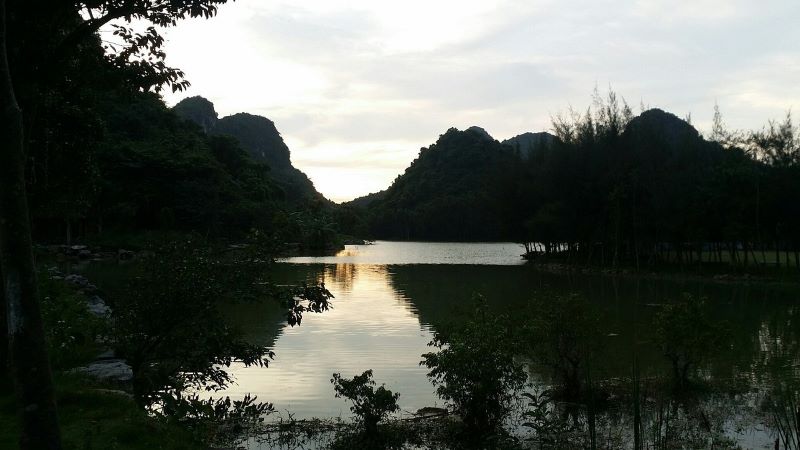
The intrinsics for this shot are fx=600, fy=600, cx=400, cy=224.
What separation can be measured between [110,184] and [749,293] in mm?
51563

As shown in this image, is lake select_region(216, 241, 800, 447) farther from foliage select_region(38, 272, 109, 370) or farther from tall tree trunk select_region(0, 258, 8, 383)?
tall tree trunk select_region(0, 258, 8, 383)

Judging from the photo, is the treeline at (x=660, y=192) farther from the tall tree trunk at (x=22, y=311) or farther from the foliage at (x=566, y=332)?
the tall tree trunk at (x=22, y=311)

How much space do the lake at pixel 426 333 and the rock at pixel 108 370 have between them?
2009 mm

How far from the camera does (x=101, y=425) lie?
6590mm

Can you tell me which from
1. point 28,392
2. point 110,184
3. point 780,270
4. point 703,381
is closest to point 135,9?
point 28,392

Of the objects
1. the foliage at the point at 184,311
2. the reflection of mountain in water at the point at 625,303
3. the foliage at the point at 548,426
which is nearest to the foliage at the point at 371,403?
the foliage at the point at 184,311

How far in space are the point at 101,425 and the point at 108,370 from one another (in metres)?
3.68

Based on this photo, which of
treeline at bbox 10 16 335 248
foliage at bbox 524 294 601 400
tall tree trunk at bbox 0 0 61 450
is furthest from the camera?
treeline at bbox 10 16 335 248

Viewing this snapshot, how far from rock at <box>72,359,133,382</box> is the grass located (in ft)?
5.39

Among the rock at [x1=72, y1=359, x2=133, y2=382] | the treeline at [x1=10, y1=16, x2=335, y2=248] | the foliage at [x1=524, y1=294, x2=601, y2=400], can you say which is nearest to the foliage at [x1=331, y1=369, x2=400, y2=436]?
the foliage at [x1=524, y1=294, x2=601, y2=400]

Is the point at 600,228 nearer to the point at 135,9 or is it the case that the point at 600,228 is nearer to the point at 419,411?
the point at 419,411

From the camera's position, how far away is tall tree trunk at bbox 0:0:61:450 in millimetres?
4059

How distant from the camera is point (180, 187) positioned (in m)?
62.6

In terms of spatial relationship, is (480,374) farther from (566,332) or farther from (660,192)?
(660,192)
